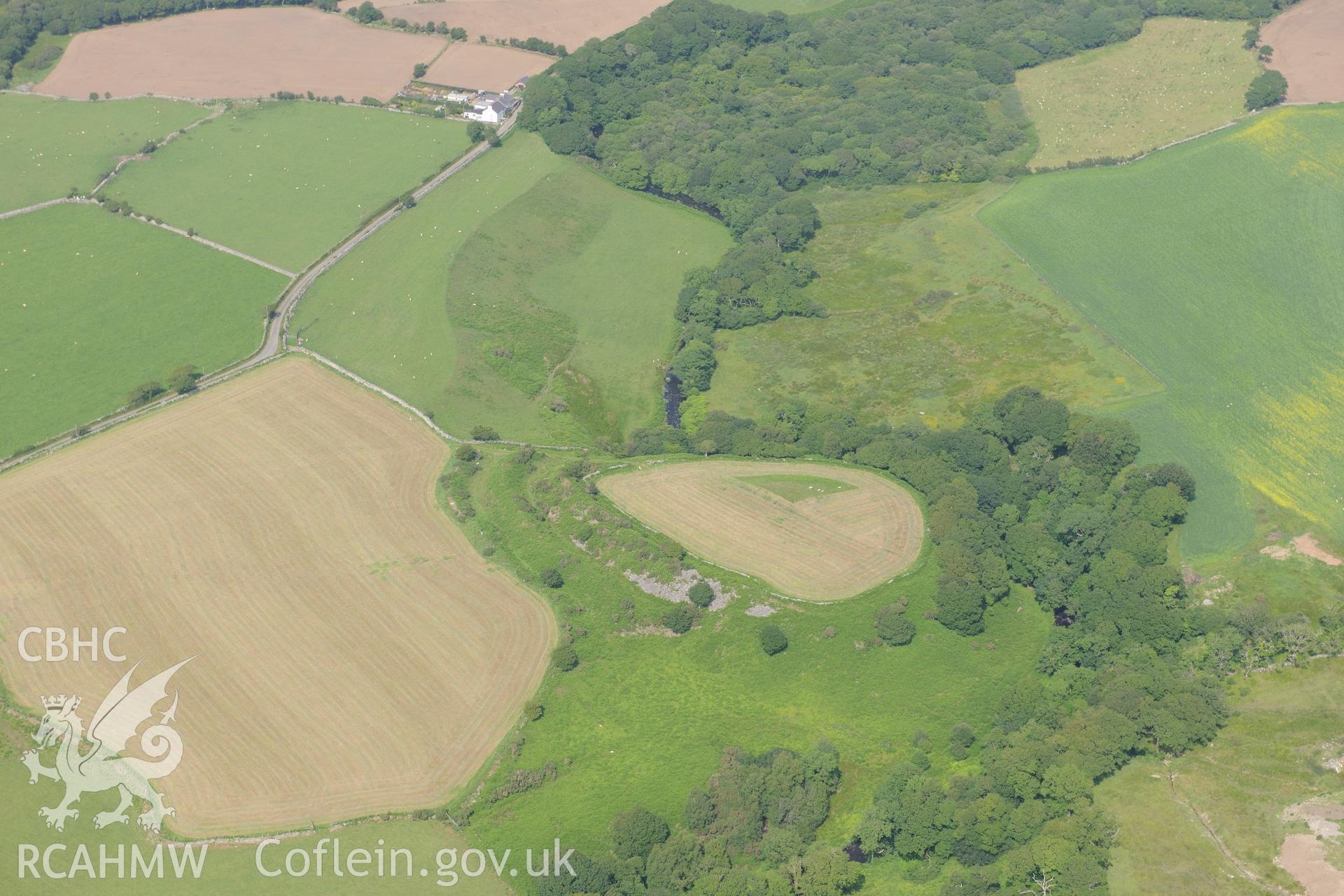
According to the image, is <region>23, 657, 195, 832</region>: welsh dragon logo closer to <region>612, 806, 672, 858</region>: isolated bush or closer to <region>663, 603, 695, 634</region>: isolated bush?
<region>612, 806, 672, 858</region>: isolated bush

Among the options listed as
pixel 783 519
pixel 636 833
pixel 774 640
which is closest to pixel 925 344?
pixel 783 519

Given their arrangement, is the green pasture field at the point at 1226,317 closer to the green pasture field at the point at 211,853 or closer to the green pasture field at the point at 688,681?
the green pasture field at the point at 688,681

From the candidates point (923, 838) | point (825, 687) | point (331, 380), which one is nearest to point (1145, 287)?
point (825, 687)

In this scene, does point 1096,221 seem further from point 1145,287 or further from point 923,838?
point 923,838

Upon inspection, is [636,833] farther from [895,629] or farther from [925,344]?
[925,344]

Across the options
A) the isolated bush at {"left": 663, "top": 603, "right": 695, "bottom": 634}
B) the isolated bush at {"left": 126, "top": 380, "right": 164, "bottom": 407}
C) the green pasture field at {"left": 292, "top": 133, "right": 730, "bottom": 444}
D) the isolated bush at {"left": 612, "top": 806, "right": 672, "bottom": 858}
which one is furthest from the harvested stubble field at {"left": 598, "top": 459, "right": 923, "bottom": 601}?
the isolated bush at {"left": 126, "top": 380, "right": 164, "bottom": 407}
